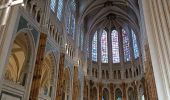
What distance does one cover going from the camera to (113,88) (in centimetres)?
3284

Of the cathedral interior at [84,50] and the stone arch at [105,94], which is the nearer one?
the cathedral interior at [84,50]

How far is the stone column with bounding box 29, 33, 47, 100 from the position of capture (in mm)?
14634

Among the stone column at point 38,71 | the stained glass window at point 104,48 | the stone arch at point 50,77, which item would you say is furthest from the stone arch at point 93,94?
the stone column at point 38,71

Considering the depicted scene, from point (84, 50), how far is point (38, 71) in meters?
17.6

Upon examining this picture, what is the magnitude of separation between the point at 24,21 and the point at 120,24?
26621 mm

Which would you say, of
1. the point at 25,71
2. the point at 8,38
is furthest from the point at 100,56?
the point at 8,38

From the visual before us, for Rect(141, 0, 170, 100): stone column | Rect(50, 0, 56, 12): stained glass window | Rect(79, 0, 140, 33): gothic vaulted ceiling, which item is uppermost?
Rect(79, 0, 140, 33): gothic vaulted ceiling

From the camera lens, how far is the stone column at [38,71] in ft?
48.0

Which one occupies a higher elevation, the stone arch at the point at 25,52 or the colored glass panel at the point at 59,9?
the colored glass panel at the point at 59,9

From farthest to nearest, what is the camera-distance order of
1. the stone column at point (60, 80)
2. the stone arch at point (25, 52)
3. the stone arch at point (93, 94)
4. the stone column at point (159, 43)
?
the stone arch at point (93, 94) → the stone column at point (60, 80) → the stone arch at point (25, 52) → the stone column at point (159, 43)

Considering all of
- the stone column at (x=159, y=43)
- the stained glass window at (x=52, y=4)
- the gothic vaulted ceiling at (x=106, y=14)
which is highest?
the gothic vaulted ceiling at (x=106, y=14)

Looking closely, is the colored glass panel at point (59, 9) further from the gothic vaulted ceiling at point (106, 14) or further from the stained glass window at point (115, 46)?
the stained glass window at point (115, 46)

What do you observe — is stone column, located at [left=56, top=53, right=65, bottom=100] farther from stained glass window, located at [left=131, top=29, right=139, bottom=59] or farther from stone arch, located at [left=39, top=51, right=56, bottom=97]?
stained glass window, located at [left=131, top=29, right=139, bottom=59]

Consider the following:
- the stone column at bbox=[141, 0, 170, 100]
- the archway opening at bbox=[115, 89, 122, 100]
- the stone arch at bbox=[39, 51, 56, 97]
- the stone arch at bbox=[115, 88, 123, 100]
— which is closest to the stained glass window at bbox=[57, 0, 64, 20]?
the stone arch at bbox=[39, 51, 56, 97]
